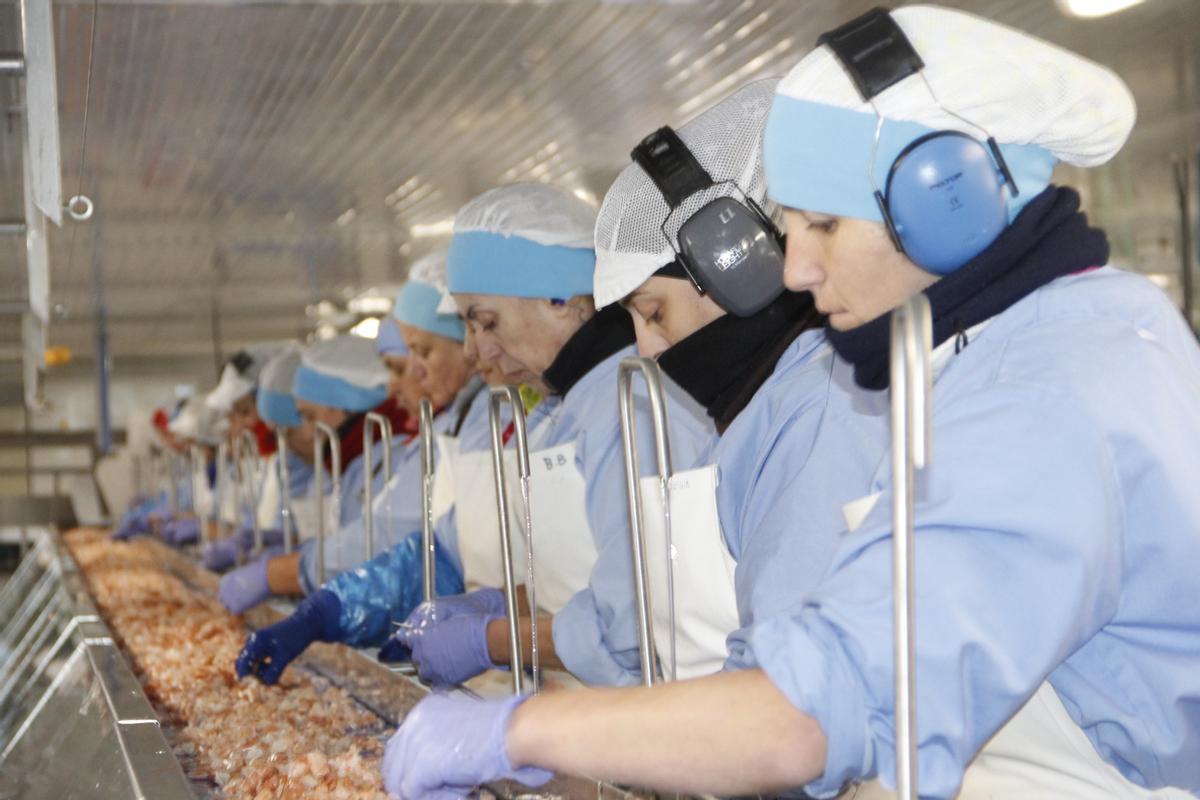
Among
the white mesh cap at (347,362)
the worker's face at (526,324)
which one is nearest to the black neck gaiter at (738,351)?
the worker's face at (526,324)

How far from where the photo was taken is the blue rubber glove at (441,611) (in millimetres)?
2936

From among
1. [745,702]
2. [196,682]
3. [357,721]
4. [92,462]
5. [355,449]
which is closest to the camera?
[745,702]

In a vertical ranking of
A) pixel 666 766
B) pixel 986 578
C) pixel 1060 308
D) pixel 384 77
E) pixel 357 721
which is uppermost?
pixel 384 77

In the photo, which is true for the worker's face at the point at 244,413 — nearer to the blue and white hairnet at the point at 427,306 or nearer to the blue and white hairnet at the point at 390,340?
the blue and white hairnet at the point at 390,340

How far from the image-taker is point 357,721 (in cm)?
283

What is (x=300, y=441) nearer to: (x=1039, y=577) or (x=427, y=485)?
(x=427, y=485)

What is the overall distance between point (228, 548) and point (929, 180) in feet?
18.9

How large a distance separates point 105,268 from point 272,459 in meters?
1.64

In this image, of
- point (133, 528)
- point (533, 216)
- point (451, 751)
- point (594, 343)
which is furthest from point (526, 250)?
point (133, 528)

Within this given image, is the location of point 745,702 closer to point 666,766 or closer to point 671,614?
point 666,766

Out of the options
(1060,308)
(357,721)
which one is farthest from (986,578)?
(357,721)

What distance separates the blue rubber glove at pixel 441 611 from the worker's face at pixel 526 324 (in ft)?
1.84

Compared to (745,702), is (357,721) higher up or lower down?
lower down

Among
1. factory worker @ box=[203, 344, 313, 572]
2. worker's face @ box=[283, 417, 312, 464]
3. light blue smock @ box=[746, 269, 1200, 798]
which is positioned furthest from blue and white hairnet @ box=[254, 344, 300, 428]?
light blue smock @ box=[746, 269, 1200, 798]
